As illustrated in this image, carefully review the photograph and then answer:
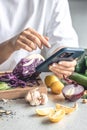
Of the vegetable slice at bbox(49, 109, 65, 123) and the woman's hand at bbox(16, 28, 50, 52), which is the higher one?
the woman's hand at bbox(16, 28, 50, 52)

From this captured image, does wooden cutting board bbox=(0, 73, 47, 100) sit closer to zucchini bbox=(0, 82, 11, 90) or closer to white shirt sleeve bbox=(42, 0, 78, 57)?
zucchini bbox=(0, 82, 11, 90)

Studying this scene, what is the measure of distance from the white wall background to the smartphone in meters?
0.97

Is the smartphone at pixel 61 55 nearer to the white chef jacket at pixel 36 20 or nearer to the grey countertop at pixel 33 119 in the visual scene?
the grey countertop at pixel 33 119

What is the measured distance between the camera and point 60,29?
1365 mm

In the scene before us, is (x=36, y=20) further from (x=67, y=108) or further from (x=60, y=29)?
(x=67, y=108)

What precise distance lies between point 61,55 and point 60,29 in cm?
43

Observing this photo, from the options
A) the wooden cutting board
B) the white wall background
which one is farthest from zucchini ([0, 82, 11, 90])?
the white wall background

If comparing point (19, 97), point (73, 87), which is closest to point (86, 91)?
point (73, 87)

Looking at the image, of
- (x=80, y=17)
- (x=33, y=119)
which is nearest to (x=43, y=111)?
(x=33, y=119)

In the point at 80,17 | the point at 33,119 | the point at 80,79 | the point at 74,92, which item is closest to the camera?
the point at 33,119

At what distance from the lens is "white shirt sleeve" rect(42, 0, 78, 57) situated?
53.1 inches

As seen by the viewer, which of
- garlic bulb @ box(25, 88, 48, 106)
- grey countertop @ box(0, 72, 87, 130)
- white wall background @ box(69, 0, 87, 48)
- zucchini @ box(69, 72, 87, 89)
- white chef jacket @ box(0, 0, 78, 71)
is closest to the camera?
grey countertop @ box(0, 72, 87, 130)

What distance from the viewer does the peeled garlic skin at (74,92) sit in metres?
0.97

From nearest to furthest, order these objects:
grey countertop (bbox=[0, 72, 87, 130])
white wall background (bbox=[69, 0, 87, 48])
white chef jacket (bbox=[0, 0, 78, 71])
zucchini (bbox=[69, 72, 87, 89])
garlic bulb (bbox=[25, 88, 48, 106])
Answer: grey countertop (bbox=[0, 72, 87, 130]), garlic bulb (bbox=[25, 88, 48, 106]), zucchini (bbox=[69, 72, 87, 89]), white chef jacket (bbox=[0, 0, 78, 71]), white wall background (bbox=[69, 0, 87, 48])
